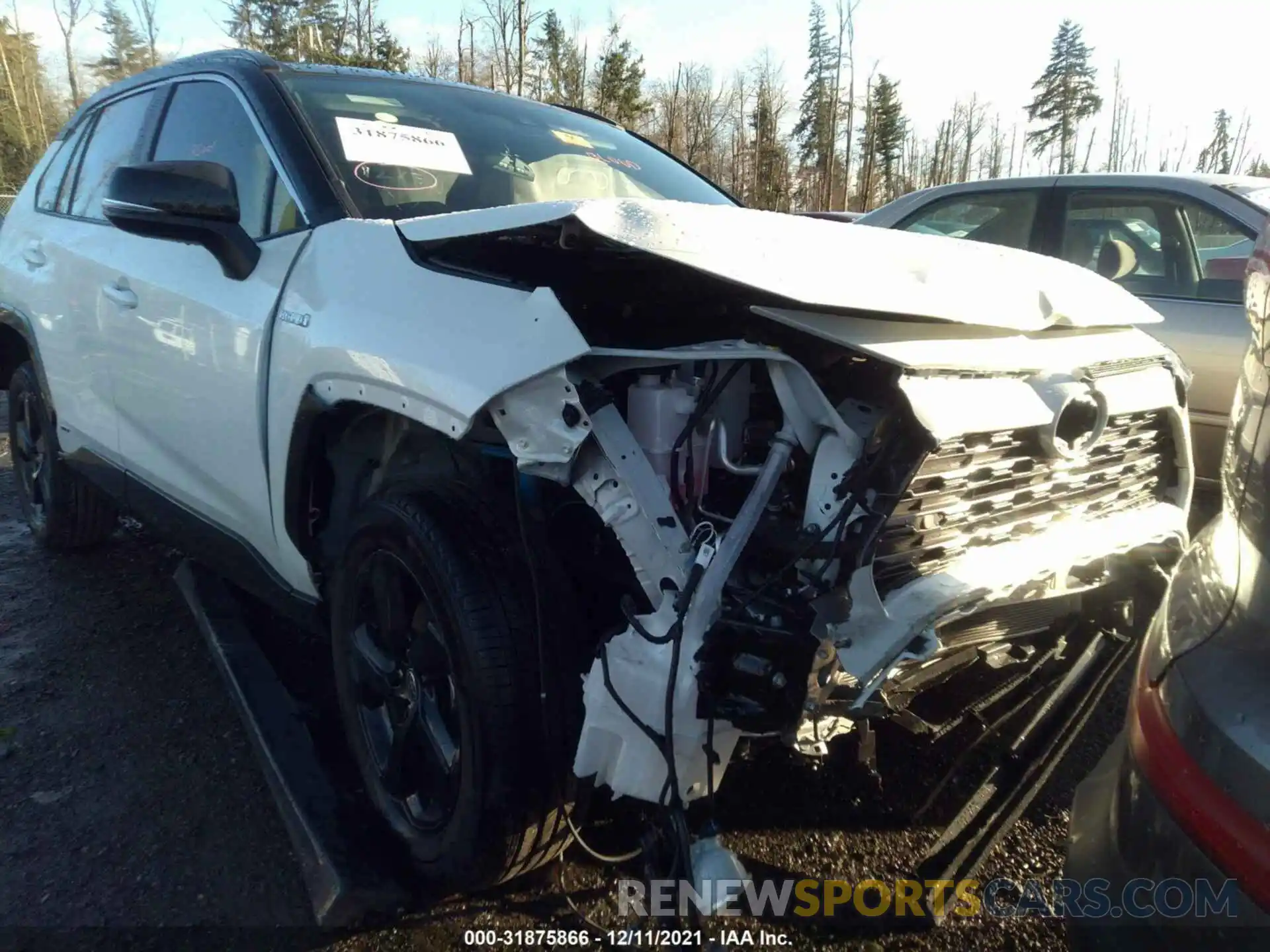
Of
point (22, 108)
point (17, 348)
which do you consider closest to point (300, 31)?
point (22, 108)

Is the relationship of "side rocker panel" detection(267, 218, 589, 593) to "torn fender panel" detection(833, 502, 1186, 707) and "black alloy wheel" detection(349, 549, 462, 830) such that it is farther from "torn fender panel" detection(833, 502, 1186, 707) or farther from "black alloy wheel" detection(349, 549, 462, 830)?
"torn fender panel" detection(833, 502, 1186, 707)

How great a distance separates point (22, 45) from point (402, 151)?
50.7 meters

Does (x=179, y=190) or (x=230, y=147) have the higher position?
(x=230, y=147)

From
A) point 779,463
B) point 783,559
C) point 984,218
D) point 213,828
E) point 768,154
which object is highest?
point 768,154

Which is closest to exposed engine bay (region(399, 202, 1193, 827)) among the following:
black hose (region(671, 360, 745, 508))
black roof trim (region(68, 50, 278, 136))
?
black hose (region(671, 360, 745, 508))

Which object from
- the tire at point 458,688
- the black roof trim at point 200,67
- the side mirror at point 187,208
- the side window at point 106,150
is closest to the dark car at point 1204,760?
the tire at point 458,688

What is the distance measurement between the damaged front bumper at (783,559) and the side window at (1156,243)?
10.7 feet

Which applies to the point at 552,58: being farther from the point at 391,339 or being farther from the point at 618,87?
the point at 391,339

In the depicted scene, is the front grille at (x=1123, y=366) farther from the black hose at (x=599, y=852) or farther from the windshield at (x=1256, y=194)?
the windshield at (x=1256, y=194)

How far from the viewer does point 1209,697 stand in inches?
52.1

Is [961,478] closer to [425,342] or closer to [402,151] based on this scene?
[425,342]

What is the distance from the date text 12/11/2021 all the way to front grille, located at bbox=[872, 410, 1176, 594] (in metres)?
0.85

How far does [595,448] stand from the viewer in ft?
5.85

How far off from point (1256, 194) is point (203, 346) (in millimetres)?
4710
